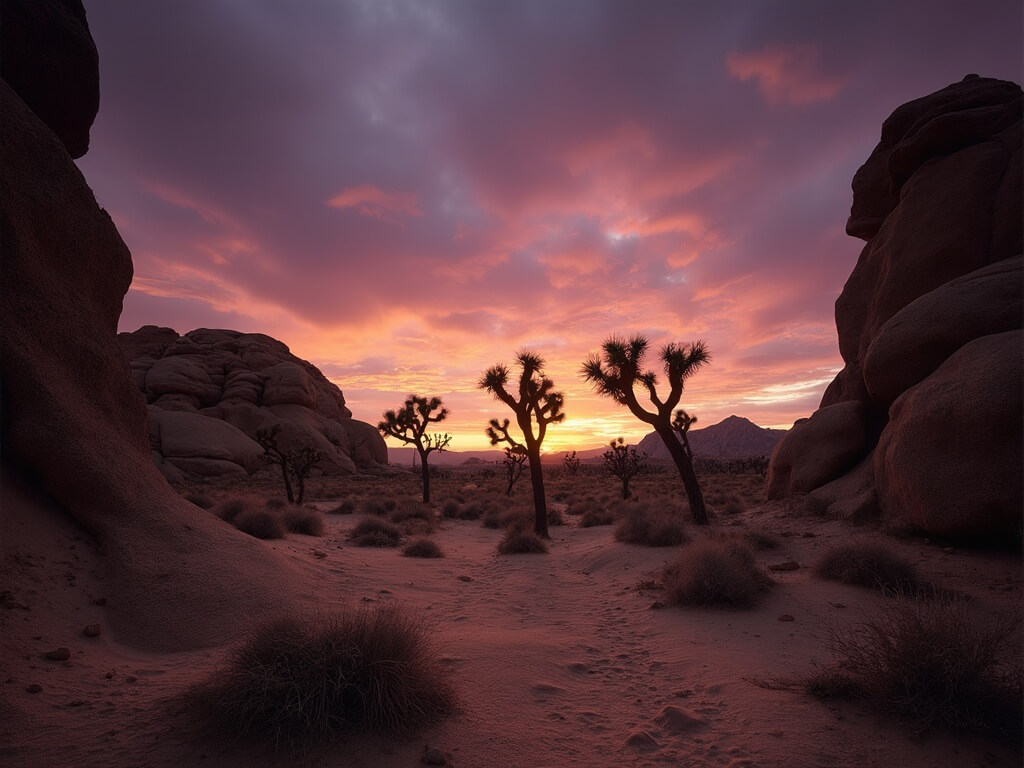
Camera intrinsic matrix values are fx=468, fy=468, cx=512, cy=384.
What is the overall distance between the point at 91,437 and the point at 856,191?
23722 mm

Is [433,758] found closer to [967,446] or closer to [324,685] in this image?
[324,685]

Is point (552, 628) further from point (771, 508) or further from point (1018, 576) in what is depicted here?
point (771, 508)

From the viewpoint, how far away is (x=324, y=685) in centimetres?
346

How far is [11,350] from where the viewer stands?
569 centimetres

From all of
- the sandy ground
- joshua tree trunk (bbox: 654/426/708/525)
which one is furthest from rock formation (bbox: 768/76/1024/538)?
joshua tree trunk (bbox: 654/426/708/525)

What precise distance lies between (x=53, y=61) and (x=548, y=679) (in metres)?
11.4

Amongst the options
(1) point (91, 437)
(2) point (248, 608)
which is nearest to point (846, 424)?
(2) point (248, 608)

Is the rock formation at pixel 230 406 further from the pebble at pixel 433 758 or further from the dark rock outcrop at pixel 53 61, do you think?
the pebble at pixel 433 758

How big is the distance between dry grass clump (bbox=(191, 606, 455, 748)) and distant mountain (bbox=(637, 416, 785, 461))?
13590 cm

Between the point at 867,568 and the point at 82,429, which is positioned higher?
the point at 82,429

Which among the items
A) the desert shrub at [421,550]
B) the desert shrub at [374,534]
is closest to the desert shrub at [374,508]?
the desert shrub at [374,534]

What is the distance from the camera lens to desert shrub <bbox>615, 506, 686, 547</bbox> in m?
12.2

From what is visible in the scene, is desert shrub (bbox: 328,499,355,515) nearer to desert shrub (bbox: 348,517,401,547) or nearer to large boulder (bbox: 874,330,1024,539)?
desert shrub (bbox: 348,517,401,547)

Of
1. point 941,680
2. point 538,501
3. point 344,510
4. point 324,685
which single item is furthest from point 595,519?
point 324,685
